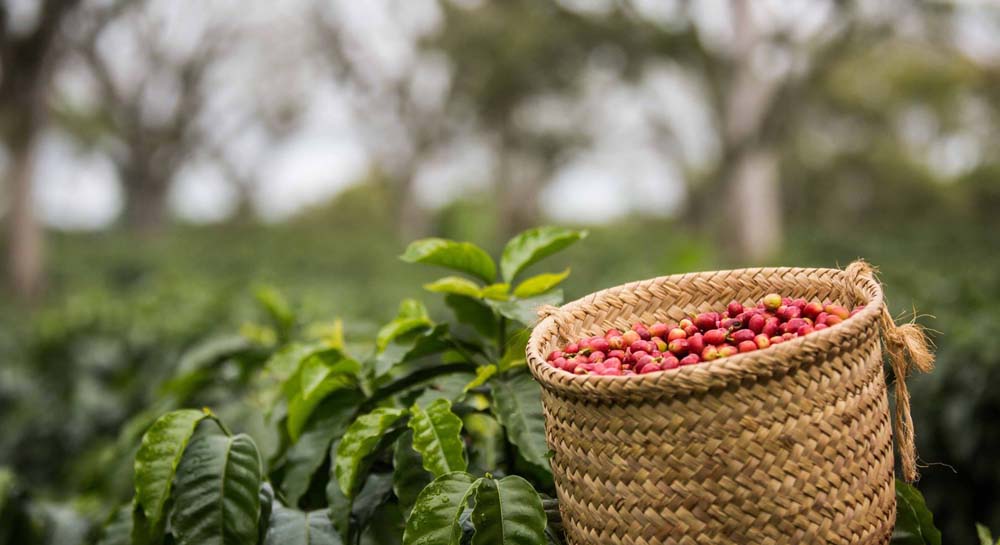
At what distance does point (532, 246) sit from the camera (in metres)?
1.87

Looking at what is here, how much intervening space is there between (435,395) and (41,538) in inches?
47.6

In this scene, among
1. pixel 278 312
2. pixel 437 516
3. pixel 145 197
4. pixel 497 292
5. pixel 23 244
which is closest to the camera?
pixel 437 516

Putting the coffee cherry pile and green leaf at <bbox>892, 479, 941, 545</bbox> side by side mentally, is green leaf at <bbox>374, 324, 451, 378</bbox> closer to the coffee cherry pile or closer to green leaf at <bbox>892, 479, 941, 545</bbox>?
the coffee cherry pile

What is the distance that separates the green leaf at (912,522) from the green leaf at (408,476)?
0.86 metres

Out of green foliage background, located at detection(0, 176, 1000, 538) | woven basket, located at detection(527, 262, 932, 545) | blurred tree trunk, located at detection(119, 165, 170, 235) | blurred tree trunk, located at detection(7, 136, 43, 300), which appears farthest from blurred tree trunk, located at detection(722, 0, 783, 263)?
blurred tree trunk, located at detection(119, 165, 170, 235)

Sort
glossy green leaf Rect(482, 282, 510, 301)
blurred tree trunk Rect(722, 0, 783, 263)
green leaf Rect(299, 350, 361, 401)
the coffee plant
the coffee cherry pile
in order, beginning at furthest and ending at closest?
blurred tree trunk Rect(722, 0, 783, 263) → glossy green leaf Rect(482, 282, 510, 301) → green leaf Rect(299, 350, 361, 401) → the coffee plant → the coffee cherry pile

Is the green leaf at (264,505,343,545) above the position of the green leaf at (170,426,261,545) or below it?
below

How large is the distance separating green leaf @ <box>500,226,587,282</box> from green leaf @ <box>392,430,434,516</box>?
47 cm

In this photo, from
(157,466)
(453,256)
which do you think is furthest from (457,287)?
(157,466)

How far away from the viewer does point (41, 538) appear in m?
2.07

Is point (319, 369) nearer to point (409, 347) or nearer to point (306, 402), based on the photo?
point (306, 402)

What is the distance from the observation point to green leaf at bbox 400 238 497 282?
1.76m

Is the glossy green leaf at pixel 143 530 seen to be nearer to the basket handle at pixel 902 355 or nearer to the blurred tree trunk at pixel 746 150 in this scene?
the basket handle at pixel 902 355

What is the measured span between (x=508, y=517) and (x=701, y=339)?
439 mm
